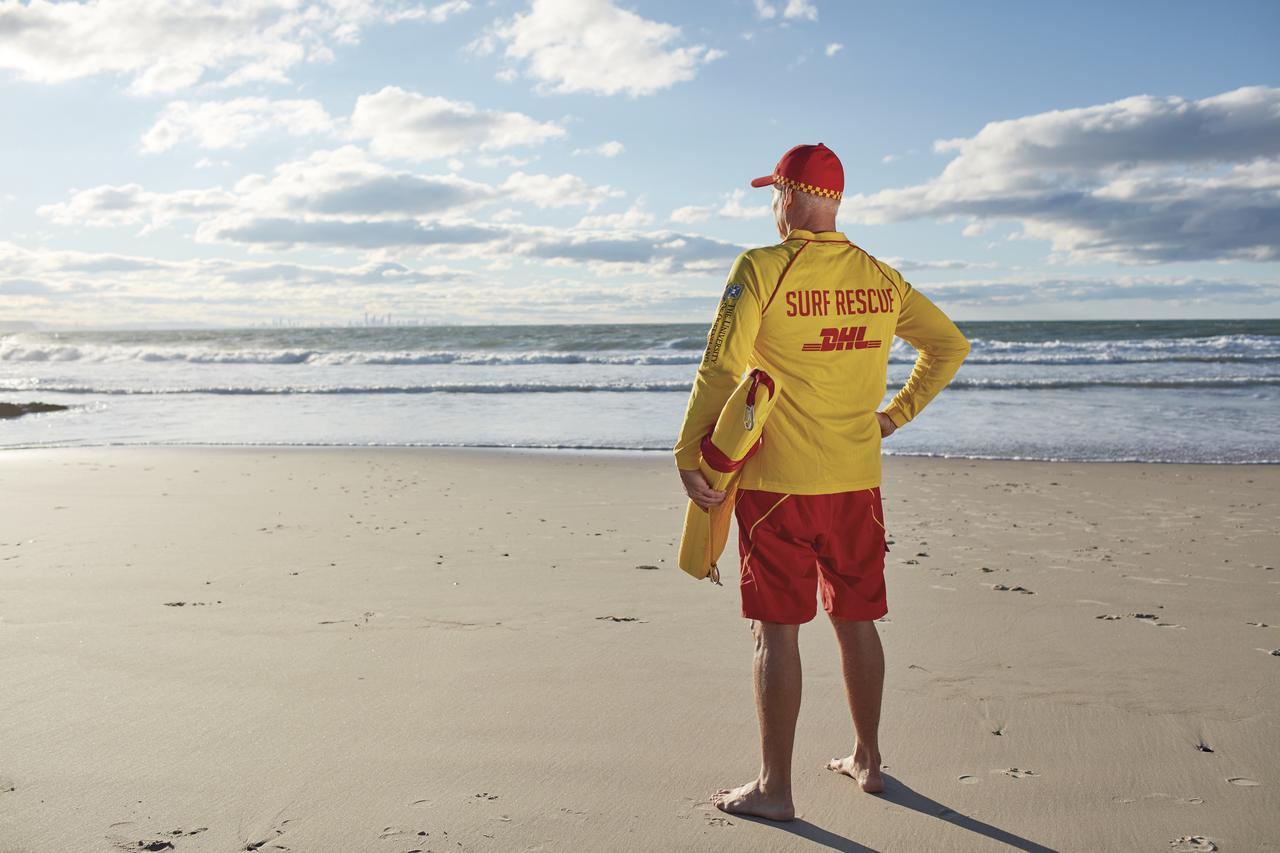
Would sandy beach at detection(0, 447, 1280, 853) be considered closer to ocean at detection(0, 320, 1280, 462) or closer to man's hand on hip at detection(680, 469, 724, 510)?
man's hand on hip at detection(680, 469, 724, 510)

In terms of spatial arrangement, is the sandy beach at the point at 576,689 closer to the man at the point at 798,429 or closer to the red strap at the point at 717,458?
the man at the point at 798,429

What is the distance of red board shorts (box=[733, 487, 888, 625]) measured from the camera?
2492 mm

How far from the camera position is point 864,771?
2.76 m

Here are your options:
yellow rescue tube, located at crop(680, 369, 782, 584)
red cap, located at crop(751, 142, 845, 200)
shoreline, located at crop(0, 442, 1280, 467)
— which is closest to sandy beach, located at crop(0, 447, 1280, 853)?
yellow rescue tube, located at crop(680, 369, 782, 584)

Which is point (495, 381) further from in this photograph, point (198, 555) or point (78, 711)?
point (78, 711)

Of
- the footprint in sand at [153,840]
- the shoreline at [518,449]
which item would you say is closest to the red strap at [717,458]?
the footprint in sand at [153,840]

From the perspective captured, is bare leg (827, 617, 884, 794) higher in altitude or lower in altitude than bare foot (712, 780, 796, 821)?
higher

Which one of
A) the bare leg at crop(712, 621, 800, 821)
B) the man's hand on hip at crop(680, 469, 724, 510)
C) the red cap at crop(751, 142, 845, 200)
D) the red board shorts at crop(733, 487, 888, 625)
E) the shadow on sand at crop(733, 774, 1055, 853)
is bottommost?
the shadow on sand at crop(733, 774, 1055, 853)

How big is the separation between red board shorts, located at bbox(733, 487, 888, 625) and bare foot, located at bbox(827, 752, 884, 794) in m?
0.47

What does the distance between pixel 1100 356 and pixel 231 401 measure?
24251mm

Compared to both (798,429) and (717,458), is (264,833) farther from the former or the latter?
(798,429)

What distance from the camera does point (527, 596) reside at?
4.72 m

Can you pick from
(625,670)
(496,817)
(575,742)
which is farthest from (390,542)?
(496,817)

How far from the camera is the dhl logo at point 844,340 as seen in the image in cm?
249
